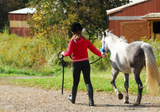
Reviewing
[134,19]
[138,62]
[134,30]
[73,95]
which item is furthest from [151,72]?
[134,19]

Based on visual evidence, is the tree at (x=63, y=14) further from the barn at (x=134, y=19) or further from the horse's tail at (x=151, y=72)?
the horse's tail at (x=151, y=72)

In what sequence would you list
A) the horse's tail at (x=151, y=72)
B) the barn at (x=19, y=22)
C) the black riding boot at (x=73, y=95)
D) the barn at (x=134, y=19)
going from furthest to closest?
the barn at (x=19, y=22) → the barn at (x=134, y=19) → the black riding boot at (x=73, y=95) → the horse's tail at (x=151, y=72)

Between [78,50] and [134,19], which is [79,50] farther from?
[134,19]

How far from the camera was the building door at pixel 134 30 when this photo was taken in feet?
56.6

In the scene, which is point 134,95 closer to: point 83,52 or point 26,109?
point 83,52

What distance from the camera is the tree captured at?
17188mm

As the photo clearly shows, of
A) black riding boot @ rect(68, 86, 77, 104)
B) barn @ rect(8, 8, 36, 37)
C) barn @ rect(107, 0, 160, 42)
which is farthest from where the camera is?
barn @ rect(8, 8, 36, 37)

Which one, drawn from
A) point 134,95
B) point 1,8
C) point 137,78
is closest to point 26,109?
point 137,78

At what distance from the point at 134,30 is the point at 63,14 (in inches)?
216

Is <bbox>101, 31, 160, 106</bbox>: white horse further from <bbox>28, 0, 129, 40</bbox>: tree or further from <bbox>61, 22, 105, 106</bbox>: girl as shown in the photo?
<bbox>28, 0, 129, 40</bbox>: tree

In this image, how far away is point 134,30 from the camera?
17547 mm

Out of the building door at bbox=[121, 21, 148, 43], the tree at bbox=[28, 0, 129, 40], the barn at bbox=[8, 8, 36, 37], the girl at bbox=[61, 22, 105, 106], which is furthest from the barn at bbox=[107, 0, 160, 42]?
the barn at bbox=[8, 8, 36, 37]

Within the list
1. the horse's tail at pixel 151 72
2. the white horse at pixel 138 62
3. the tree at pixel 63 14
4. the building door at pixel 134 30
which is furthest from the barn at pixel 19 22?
the horse's tail at pixel 151 72

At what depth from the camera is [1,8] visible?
33594 millimetres
